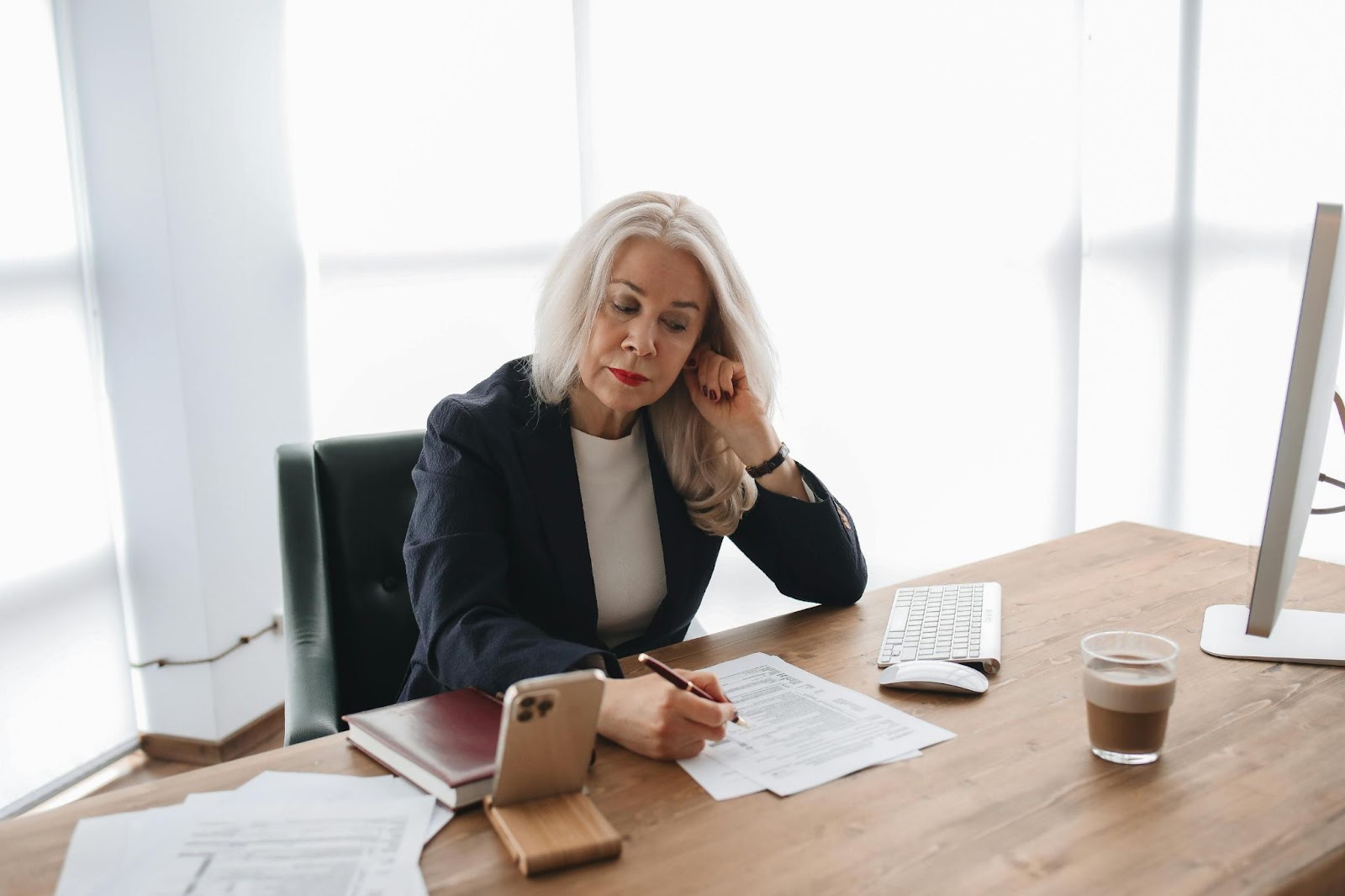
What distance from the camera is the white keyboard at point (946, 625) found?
4.60 feet

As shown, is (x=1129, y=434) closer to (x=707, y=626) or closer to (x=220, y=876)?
(x=707, y=626)

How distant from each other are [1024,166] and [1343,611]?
185cm

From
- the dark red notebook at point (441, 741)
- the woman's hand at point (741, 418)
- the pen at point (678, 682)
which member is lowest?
the dark red notebook at point (441, 741)

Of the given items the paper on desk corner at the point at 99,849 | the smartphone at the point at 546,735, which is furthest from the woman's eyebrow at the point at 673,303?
the paper on desk corner at the point at 99,849

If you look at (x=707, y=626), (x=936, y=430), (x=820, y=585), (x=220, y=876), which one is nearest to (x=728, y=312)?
(x=820, y=585)

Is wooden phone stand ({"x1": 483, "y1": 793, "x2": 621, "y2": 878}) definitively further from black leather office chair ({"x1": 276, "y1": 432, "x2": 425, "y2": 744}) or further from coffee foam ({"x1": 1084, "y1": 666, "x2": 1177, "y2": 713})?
black leather office chair ({"x1": 276, "y1": 432, "x2": 425, "y2": 744})

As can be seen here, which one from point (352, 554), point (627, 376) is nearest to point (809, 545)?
point (627, 376)

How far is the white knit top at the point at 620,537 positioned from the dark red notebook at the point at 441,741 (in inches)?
17.4

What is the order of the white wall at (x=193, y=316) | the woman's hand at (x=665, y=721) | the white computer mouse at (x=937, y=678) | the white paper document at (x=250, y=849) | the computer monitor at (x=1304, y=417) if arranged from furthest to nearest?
the white wall at (x=193, y=316) < the white computer mouse at (x=937, y=678) < the woman's hand at (x=665, y=721) < the computer monitor at (x=1304, y=417) < the white paper document at (x=250, y=849)

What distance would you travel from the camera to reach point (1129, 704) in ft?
3.57

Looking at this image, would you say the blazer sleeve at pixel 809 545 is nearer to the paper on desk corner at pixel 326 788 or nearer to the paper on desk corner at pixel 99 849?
the paper on desk corner at pixel 326 788

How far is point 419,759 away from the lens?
1.09 m

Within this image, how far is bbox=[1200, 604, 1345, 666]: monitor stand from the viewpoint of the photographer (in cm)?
138

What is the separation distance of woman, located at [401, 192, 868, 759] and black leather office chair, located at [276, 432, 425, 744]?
157 mm
